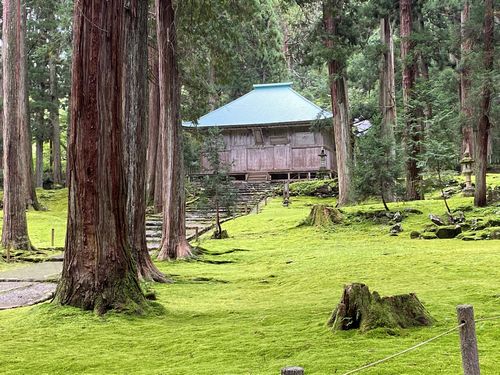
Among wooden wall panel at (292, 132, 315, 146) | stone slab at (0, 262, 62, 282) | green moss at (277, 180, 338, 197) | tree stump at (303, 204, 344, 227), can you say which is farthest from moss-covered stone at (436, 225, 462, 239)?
wooden wall panel at (292, 132, 315, 146)

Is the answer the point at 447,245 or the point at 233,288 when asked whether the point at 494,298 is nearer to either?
the point at 233,288

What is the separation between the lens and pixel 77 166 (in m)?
5.49

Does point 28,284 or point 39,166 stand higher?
point 39,166

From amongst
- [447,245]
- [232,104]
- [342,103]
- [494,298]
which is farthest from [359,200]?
[232,104]

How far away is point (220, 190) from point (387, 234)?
5.01 meters

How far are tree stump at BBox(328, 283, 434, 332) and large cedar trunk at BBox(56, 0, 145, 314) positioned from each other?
2224 mm

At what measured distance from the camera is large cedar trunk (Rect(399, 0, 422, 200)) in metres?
16.4

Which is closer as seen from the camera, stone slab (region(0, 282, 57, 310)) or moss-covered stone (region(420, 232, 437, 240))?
stone slab (region(0, 282, 57, 310))

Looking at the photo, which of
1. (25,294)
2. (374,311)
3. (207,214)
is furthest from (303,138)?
(374,311)

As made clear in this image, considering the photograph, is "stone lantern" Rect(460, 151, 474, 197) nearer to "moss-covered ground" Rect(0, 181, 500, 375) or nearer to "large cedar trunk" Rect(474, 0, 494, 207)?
"large cedar trunk" Rect(474, 0, 494, 207)

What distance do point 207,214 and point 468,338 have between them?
58.8 feet

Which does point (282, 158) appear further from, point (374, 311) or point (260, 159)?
point (374, 311)

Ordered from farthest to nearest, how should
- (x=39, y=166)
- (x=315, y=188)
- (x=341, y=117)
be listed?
(x=39, y=166)
(x=315, y=188)
(x=341, y=117)

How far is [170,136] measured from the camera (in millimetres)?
10883
